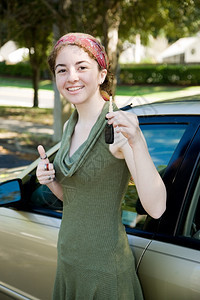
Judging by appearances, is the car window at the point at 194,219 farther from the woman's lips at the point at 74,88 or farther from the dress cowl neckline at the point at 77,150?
the woman's lips at the point at 74,88

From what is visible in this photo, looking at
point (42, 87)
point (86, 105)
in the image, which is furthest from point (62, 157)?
point (42, 87)

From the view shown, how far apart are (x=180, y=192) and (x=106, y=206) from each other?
1.29 ft

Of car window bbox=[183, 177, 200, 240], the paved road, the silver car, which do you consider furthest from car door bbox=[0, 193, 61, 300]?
the paved road

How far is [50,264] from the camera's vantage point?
225 centimetres

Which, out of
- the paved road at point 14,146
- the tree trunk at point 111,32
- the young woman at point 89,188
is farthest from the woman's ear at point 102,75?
the tree trunk at point 111,32

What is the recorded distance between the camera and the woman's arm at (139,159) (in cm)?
151

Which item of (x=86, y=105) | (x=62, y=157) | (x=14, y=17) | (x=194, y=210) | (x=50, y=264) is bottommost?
(x=50, y=264)

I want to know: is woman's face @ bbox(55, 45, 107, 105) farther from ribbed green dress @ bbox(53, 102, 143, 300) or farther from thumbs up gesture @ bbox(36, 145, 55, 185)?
thumbs up gesture @ bbox(36, 145, 55, 185)

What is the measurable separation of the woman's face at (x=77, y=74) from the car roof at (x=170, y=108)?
488 millimetres

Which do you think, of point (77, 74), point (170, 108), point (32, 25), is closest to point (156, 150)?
point (170, 108)

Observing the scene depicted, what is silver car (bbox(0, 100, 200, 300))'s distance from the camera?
1852mm

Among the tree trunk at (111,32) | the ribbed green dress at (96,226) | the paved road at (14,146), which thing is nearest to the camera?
the ribbed green dress at (96,226)

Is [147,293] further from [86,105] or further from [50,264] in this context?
[86,105]

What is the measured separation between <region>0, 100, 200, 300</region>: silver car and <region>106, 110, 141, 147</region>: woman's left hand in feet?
1.78
